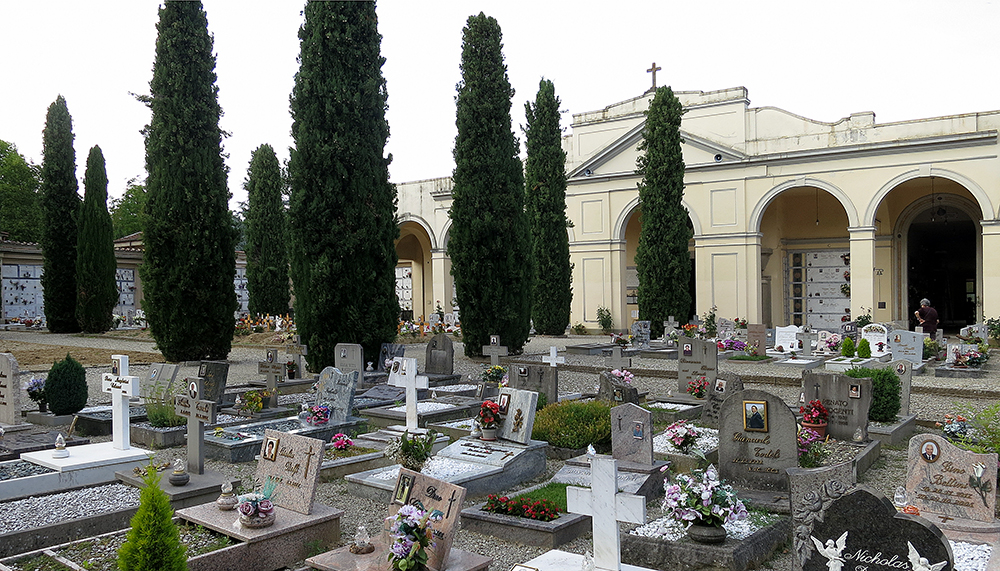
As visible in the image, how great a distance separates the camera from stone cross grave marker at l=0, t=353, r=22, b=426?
26.6 ft

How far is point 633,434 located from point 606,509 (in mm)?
2694

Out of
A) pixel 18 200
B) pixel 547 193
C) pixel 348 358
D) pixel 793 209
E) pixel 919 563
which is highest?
pixel 18 200

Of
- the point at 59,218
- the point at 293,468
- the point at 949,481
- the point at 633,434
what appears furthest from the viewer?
the point at 59,218

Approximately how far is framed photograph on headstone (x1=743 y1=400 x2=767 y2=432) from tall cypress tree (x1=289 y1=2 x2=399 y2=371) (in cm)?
881

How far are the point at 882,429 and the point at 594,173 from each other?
17.8 meters

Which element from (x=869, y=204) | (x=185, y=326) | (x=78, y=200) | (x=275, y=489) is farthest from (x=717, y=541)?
(x=78, y=200)

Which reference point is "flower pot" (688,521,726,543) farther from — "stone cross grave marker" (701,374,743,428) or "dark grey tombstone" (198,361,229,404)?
"dark grey tombstone" (198,361,229,404)

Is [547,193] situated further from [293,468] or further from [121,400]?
[293,468]

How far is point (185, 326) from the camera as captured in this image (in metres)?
14.8

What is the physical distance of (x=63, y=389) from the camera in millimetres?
9000

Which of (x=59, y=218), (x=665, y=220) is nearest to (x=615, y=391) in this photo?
(x=665, y=220)

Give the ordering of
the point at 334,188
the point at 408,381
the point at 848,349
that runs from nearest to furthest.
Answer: the point at 408,381 → the point at 334,188 → the point at 848,349

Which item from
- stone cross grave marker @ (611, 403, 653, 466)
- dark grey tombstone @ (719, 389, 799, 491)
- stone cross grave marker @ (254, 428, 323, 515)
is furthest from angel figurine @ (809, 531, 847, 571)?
stone cross grave marker @ (254, 428, 323, 515)

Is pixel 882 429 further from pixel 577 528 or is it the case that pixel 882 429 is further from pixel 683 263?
pixel 683 263
